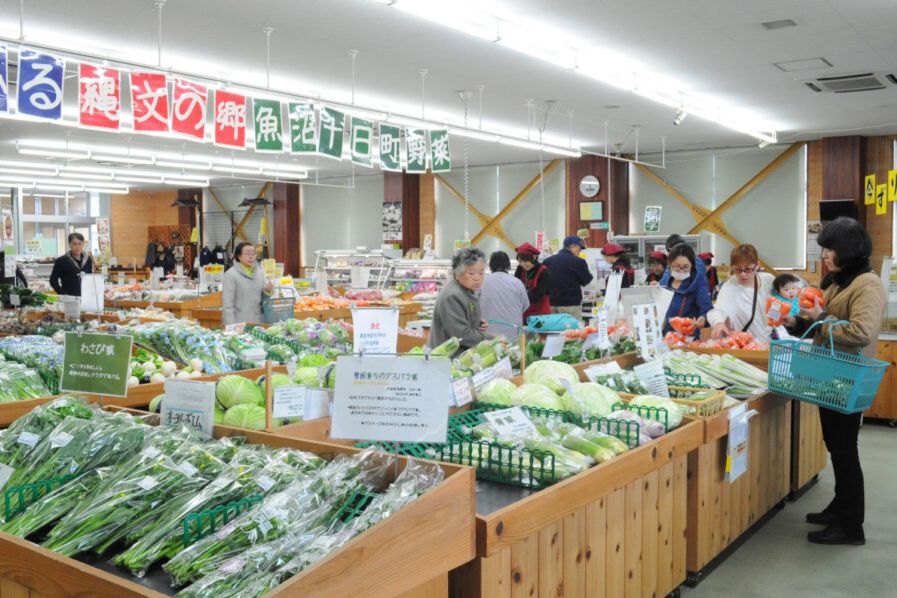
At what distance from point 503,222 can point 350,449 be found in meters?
15.8

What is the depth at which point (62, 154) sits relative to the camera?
13.2 metres

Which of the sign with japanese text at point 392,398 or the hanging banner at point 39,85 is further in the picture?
the hanging banner at point 39,85

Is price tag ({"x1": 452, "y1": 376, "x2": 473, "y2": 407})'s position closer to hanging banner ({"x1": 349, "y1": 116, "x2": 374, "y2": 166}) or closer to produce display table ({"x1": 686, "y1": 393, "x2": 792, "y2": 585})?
produce display table ({"x1": 686, "y1": 393, "x2": 792, "y2": 585})

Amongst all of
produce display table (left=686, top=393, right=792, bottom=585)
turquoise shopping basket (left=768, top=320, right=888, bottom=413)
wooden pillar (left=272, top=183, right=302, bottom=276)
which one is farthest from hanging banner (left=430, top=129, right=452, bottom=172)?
wooden pillar (left=272, top=183, right=302, bottom=276)

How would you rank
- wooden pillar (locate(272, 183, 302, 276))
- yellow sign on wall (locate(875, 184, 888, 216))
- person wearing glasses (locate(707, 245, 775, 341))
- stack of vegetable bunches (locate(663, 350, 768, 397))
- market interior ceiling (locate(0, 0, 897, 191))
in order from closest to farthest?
stack of vegetable bunches (locate(663, 350, 768, 397))
person wearing glasses (locate(707, 245, 775, 341))
market interior ceiling (locate(0, 0, 897, 191))
yellow sign on wall (locate(875, 184, 888, 216))
wooden pillar (locate(272, 183, 302, 276))

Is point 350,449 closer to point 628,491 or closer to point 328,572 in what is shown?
point 328,572

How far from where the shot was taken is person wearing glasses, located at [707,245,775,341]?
547 centimetres

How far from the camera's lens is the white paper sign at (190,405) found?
256cm

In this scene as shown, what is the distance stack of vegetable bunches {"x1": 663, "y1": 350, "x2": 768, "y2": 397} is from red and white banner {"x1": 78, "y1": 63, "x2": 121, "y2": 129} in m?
5.03

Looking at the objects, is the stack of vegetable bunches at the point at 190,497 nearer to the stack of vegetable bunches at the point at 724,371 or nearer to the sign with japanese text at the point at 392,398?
the sign with japanese text at the point at 392,398

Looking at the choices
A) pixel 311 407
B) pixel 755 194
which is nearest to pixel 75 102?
pixel 311 407

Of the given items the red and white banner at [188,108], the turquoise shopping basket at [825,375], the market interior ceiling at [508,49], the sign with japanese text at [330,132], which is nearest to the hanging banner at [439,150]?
the market interior ceiling at [508,49]

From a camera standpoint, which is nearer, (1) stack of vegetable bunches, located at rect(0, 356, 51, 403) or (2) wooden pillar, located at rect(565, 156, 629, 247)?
(1) stack of vegetable bunches, located at rect(0, 356, 51, 403)

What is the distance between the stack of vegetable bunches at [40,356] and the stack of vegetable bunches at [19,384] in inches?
2.3
